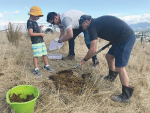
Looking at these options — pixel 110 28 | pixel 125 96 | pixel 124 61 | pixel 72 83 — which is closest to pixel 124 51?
pixel 124 61

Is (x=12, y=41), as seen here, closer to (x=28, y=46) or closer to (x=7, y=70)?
(x=28, y=46)

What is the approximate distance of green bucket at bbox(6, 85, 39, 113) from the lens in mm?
1441

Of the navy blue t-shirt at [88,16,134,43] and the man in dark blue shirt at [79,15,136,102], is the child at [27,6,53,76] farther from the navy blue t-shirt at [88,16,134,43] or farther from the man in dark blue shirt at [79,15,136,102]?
the navy blue t-shirt at [88,16,134,43]

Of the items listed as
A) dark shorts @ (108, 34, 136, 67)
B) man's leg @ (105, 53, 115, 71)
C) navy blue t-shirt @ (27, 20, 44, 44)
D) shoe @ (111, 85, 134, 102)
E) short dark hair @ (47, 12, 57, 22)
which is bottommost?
shoe @ (111, 85, 134, 102)

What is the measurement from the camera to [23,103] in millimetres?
1419

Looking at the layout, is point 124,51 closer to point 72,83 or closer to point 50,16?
point 72,83

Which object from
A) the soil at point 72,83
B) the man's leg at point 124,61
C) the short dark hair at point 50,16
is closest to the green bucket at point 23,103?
the soil at point 72,83

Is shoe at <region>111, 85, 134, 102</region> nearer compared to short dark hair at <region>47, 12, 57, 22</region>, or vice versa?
shoe at <region>111, 85, 134, 102</region>

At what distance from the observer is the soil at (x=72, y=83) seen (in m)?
2.21

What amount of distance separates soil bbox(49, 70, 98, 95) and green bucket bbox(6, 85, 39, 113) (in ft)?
1.69

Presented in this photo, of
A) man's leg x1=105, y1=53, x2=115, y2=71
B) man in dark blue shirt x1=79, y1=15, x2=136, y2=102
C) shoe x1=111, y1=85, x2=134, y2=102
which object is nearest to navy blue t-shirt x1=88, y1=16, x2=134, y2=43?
man in dark blue shirt x1=79, y1=15, x2=136, y2=102

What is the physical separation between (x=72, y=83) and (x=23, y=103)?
113 centimetres

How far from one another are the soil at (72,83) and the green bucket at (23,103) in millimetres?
516

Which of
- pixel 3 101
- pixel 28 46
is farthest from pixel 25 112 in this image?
pixel 28 46
